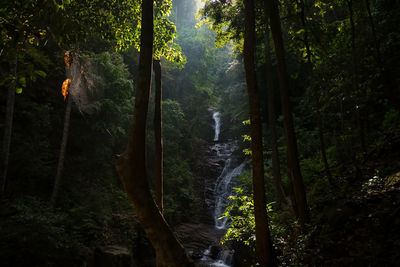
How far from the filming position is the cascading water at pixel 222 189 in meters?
11.9

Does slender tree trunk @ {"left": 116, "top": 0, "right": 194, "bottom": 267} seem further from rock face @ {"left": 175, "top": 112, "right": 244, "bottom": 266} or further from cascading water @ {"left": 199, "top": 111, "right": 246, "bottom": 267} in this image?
rock face @ {"left": 175, "top": 112, "right": 244, "bottom": 266}

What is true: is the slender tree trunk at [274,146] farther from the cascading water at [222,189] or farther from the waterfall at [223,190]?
the waterfall at [223,190]

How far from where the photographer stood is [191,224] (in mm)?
15828

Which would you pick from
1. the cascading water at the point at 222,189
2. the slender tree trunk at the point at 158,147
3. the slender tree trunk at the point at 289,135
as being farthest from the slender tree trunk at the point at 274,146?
the slender tree trunk at the point at 158,147

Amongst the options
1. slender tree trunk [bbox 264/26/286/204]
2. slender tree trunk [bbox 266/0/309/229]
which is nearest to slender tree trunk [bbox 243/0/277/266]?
slender tree trunk [bbox 266/0/309/229]

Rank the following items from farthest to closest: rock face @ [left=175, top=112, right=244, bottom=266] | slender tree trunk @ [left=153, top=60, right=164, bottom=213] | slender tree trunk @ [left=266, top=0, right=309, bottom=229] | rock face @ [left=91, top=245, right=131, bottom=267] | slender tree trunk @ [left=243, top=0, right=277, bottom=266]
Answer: rock face @ [left=175, top=112, right=244, bottom=266] → rock face @ [left=91, top=245, right=131, bottom=267] → slender tree trunk @ [left=153, top=60, right=164, bottom=213] → slender tree trunk @ [left=266, top=0, right=309, bottom=229] → slender tree trunk @ [left=243, top=0, right=277, bottom=266]

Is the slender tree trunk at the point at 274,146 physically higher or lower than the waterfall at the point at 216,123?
lower

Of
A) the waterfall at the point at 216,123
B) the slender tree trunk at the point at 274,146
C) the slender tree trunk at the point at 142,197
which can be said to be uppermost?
the waterfall at the point at 216,123

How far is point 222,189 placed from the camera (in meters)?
19.1

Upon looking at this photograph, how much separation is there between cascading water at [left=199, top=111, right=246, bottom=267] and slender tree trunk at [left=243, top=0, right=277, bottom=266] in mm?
4556

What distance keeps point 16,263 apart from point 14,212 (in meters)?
1.84

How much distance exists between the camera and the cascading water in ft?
39.1

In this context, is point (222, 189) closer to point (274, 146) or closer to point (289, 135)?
point (274, 146)

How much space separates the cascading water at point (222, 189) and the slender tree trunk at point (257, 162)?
4556mm
